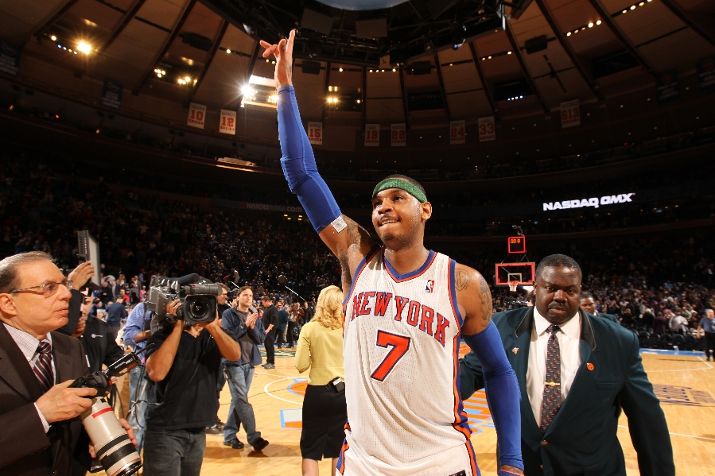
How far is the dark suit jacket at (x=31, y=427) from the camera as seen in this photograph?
1.93m

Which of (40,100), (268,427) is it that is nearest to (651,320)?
(268,427)

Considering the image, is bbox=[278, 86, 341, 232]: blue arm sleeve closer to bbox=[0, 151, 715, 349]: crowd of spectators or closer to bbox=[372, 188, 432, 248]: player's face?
bbox=[372, 188, 432, 248]: player's face

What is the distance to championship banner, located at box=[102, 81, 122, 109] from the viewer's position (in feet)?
71.5

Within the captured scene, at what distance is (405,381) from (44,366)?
70.5 inches

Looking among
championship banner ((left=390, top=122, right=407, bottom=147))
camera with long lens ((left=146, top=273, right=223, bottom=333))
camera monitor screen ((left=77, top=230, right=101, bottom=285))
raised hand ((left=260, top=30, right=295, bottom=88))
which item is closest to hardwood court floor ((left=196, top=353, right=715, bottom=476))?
camera monitor screen ((left=77, top=230, right=101, bottom=285))

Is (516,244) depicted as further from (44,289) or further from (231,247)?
(44,289)

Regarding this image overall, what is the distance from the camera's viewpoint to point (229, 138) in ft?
87.6

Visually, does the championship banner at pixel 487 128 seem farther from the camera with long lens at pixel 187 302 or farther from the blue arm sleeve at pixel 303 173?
the blue arm sleeve at pixel 303 173

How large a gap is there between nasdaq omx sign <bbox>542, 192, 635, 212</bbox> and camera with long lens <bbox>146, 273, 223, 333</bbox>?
94.7 feet

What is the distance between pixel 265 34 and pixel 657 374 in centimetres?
1331

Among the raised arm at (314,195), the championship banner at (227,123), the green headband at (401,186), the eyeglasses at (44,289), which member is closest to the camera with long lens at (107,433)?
the eyeglasses at (44,289)

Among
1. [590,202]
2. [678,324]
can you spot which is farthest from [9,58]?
[590,202]

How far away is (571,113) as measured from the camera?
23.7 metres

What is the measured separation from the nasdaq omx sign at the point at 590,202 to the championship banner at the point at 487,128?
259 inches
